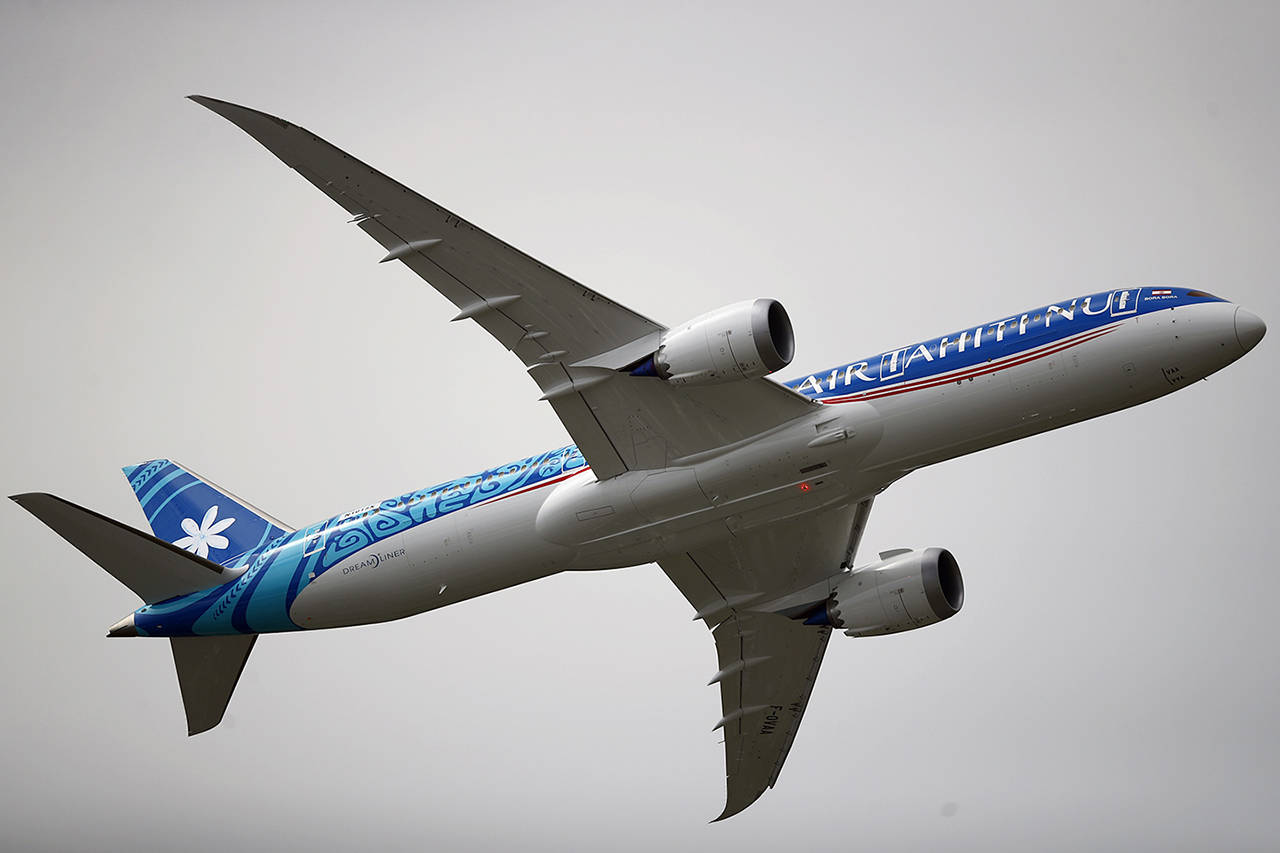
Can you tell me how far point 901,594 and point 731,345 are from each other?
944cm

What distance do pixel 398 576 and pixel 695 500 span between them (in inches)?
287

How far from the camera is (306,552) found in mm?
33031

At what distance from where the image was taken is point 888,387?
91.3ft

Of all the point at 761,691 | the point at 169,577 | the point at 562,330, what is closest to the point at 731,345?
the point at 562,330

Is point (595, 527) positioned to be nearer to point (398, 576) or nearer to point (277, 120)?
point (398, 576)

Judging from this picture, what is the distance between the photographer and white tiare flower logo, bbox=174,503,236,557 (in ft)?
118

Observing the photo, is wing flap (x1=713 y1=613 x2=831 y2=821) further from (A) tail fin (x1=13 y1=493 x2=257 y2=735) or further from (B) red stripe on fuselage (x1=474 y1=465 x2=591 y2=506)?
(A) tail fin (x1=13 y1=493 x2=257 y2=735)

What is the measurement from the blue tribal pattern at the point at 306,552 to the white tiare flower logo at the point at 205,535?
5.10 feet

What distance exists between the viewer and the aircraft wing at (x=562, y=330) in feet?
86.6

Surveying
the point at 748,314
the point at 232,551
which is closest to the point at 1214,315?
the point at 748,314

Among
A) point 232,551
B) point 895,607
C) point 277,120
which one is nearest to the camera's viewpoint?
point 277,120

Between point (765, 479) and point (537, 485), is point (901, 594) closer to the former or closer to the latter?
point (765, 479)

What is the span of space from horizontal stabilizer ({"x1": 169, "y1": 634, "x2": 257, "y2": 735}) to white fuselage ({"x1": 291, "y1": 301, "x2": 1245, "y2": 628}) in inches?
114

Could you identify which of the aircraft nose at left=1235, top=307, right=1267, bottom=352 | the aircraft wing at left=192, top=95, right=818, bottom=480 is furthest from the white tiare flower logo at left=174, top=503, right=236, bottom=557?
the aircraft nose at left=1235, top=307, right=1267, bottom=352
